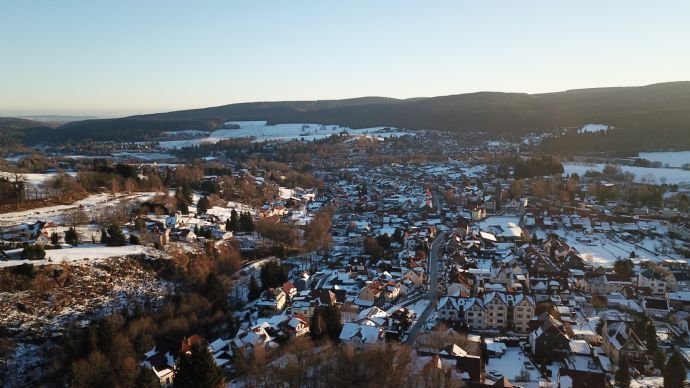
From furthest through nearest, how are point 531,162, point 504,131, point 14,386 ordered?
point 504,131
point 531,162
point 14,386

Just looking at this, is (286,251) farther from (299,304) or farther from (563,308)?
(563,308)

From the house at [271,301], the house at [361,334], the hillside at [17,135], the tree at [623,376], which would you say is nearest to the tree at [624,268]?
the tree at [623,376]

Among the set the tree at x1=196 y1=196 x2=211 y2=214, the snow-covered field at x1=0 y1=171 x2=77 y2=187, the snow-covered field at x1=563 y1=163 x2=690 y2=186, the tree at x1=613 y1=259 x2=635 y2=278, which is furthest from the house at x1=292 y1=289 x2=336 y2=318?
the snow-covered field at x1=563 y1=163 x2=690 y2=186

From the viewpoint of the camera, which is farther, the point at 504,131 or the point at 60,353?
the point at 504,131

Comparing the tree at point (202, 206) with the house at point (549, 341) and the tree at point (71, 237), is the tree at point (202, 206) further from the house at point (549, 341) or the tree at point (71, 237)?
the house at point (549, 341)

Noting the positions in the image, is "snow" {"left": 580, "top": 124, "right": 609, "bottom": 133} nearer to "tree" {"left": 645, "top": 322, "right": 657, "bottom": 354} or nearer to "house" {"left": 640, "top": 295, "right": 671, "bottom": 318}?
"house" {"left": 640, "top": 295, "right": 671, "bottom": 318}

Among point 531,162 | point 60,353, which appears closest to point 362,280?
point 60,353
